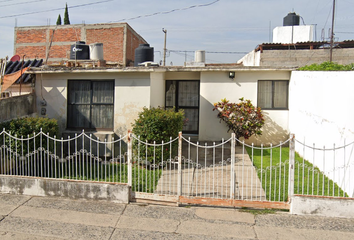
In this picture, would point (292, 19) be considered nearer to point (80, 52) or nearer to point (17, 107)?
point (80, 52)

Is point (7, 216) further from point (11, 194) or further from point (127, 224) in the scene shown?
point (127, 224)

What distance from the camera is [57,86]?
1140 cm

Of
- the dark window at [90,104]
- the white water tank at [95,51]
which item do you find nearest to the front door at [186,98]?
the dark window at [90,104]

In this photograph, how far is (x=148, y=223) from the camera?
597 centimetres

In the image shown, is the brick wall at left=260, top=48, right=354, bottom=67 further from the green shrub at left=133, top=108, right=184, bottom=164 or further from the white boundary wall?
the green shrub at left=133, top=108, right=184, bottom=164

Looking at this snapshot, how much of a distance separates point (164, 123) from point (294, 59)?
9.18 metres

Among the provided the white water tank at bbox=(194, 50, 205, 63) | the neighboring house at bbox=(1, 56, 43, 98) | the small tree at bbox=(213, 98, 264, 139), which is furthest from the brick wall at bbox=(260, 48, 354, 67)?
the neighboring house at bbox=(1, 56, 43, 98)

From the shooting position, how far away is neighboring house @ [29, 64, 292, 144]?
10.9 meters

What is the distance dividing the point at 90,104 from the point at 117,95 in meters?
1.04

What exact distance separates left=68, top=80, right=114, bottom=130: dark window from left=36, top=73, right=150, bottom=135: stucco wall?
201mm

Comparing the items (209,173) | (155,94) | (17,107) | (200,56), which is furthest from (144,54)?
(209,173)

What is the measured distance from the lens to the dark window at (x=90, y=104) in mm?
11172

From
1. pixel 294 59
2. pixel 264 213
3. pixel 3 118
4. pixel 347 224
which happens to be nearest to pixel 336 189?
pixel 347 224

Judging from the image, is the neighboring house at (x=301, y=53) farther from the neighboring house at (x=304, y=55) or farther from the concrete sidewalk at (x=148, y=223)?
the concrete sidewalk at (x=148, y=223)
